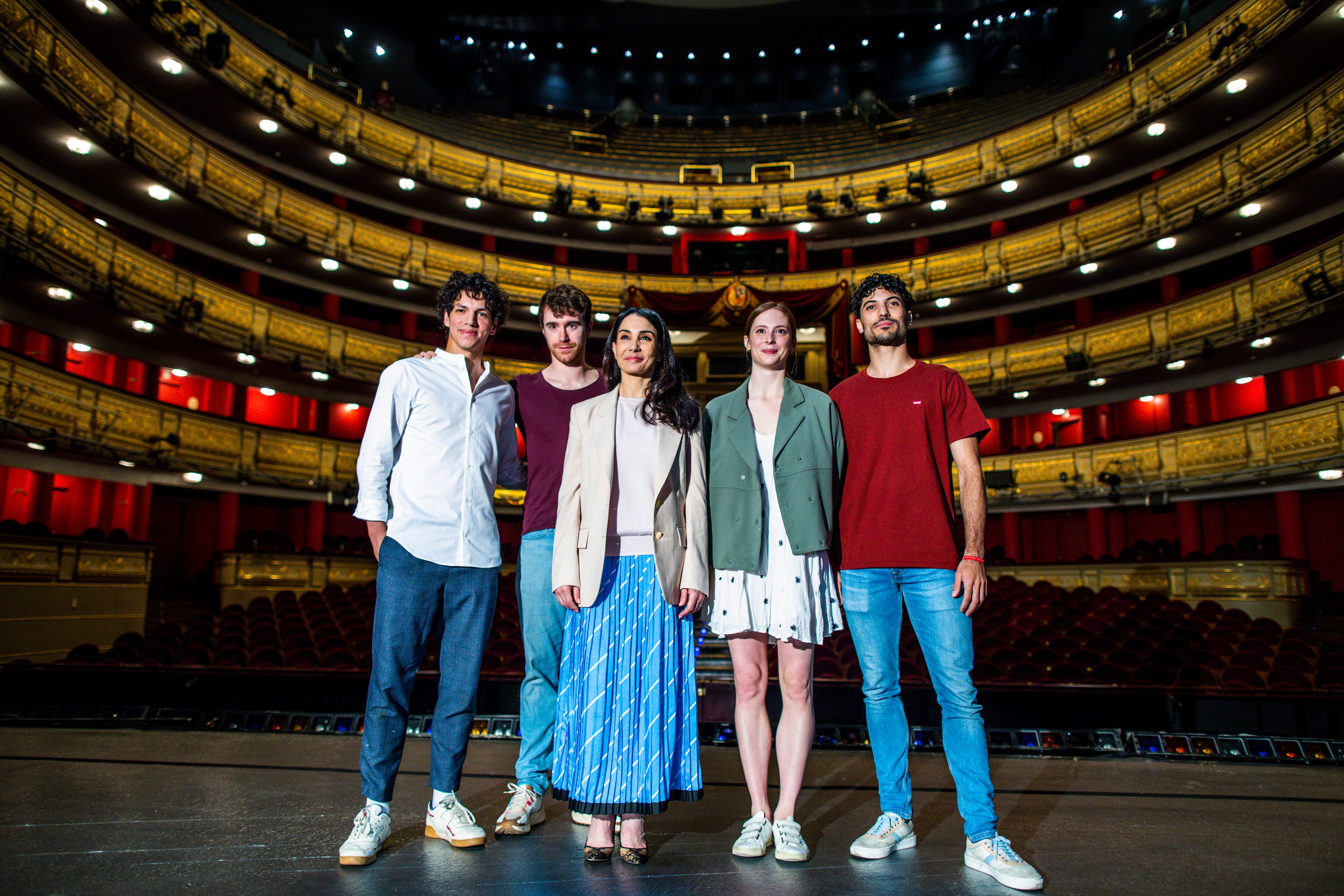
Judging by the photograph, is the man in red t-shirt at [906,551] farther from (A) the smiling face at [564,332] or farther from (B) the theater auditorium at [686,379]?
(A) the smiling face at [564,332]

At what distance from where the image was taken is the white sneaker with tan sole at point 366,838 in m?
2.04

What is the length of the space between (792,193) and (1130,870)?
66.0 ft

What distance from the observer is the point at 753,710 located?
90.4 inches

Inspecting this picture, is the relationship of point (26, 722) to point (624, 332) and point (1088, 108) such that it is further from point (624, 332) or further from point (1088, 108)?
point (1088, 108)

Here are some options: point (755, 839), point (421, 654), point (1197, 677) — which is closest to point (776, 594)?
point (755, 839)

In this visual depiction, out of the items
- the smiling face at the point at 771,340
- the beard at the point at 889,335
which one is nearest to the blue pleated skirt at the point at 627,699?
the smiling face at the point at 771,340

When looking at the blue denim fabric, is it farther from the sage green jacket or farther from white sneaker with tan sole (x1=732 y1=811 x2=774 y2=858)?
white sneaker with tan sole (x1=732 y1=811 x2=774 y2=858)

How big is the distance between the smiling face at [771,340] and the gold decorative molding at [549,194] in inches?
438

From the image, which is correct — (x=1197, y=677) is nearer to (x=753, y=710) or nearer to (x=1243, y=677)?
(x=1243, y=677)

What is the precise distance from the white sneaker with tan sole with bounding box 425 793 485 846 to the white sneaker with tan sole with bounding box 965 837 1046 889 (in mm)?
1411

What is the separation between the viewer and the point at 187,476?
1220 centimetres

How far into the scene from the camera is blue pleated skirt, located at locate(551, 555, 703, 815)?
215 centimetres

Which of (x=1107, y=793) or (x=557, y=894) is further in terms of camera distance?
(x=1107, y=793)

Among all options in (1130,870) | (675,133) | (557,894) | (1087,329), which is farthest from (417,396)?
Result: (675,133)
